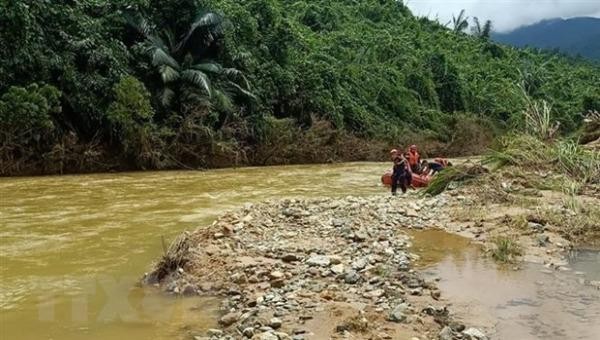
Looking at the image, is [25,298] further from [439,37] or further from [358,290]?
[439,37]

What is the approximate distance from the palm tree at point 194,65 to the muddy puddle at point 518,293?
1736 cm

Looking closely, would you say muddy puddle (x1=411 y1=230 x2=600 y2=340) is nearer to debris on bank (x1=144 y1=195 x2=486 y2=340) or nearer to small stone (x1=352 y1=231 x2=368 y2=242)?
debris on bank (x1=144 y1=195 x2=486 y2=340)

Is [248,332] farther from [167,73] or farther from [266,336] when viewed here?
[167,73]

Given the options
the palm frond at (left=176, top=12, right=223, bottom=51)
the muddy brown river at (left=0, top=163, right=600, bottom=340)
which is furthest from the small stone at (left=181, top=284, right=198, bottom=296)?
the palm frond at (left=176, top=12, right=223, bottom=51)

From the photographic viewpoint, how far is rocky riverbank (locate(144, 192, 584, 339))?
571cm

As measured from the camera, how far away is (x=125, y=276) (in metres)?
8.08

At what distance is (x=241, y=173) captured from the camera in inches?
933

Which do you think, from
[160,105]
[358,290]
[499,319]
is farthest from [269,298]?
[160,105]

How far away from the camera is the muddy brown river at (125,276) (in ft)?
19.9

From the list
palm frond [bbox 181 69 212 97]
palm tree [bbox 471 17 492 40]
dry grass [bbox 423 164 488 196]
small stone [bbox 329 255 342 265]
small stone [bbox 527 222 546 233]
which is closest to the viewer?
small stone [bbox 329 255 342 265]

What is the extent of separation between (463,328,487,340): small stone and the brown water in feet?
8.15

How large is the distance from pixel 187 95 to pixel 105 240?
15221 mm

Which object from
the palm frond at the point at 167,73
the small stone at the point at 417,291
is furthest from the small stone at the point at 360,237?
the palm frond at the point at 167,73

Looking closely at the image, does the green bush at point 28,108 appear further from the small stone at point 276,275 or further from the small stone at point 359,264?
the small stone at point 359,264
